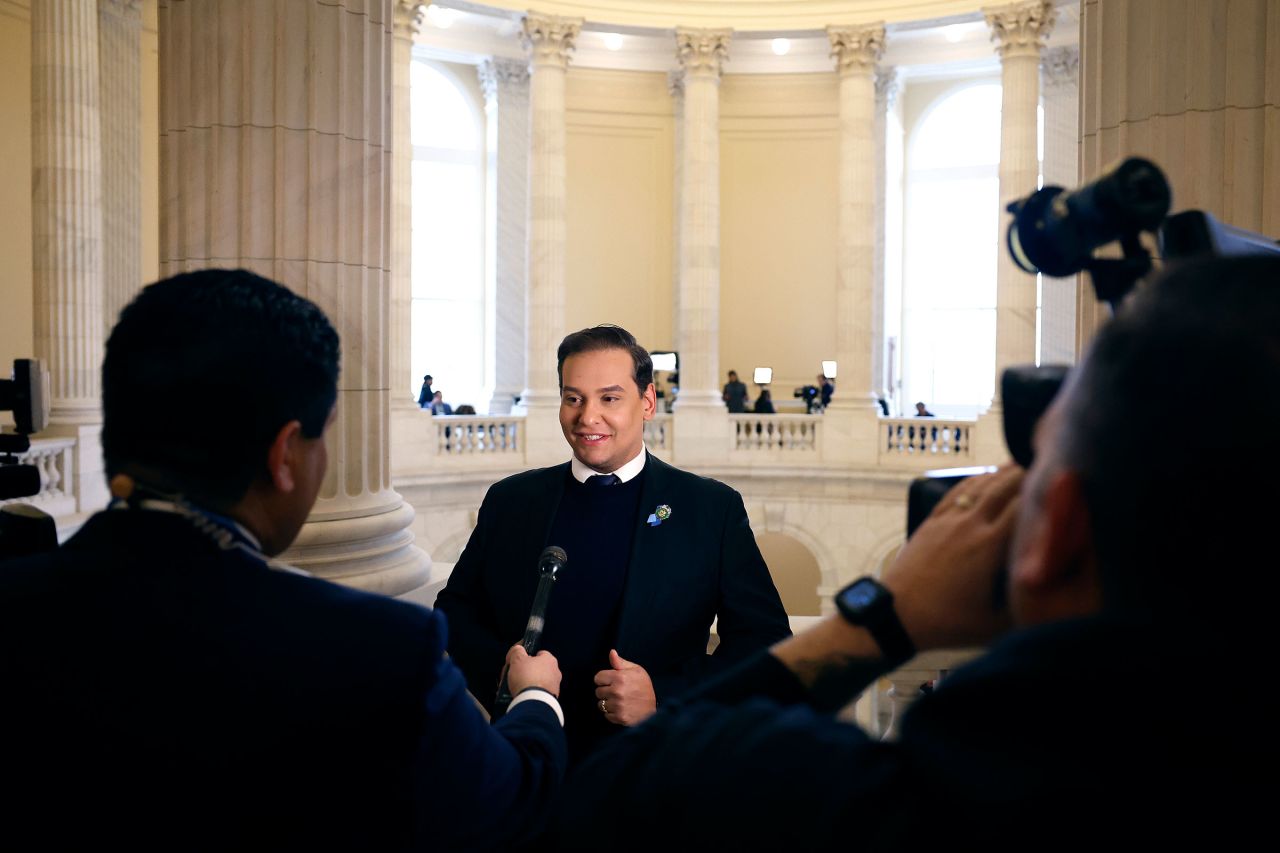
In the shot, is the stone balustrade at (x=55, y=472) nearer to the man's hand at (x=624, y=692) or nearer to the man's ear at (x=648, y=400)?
the man's ear at (x=648, y=400)

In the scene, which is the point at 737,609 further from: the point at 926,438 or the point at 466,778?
the point at 926,438

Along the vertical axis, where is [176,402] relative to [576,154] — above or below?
Result: below

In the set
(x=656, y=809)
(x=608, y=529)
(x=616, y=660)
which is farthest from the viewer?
(x=608, y=529)

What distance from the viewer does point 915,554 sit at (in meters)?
1.36

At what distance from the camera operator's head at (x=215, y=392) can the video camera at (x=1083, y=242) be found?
0.94 m

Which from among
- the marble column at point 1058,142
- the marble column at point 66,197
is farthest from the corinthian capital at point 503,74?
the marble column at point 66,197

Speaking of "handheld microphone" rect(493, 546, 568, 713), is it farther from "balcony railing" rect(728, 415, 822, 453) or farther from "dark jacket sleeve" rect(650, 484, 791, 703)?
"balcony railing" rect(728, 415, 822, 453)

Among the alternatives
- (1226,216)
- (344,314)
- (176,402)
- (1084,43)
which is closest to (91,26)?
(344,314)

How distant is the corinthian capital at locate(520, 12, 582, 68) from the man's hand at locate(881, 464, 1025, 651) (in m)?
20.6

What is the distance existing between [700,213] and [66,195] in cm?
1150

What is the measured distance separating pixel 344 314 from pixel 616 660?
295cm

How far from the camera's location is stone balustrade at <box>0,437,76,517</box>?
10.4 metres

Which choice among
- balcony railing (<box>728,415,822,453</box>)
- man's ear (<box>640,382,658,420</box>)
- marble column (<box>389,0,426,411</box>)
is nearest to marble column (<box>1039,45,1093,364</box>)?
→ balcony railing (<box>728,415,822,453</box>)

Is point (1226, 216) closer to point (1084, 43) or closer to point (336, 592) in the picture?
point (1084, 43)
